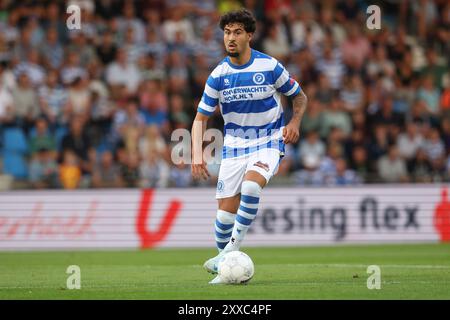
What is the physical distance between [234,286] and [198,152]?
170cm

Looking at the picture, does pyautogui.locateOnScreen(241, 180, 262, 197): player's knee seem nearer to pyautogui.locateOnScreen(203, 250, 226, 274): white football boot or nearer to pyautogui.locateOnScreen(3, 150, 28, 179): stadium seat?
pyautogui.locateOnScreen(203, 250, 226, 274): white football boot

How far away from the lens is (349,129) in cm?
2222

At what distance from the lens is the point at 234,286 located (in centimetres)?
1027

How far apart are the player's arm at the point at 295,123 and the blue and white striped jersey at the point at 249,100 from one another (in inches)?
9.5

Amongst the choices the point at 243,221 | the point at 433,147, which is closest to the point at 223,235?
the point at 243,221

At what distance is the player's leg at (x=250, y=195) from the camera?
1081cm

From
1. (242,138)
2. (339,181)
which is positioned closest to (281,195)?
(339,181)

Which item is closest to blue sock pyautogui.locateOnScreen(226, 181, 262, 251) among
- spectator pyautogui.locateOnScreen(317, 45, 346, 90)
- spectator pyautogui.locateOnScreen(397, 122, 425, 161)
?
spectator pyautogui.locateOnScreen(397, 122, 425, 161)

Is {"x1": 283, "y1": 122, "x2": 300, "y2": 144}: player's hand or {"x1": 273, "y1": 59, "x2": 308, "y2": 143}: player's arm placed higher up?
{"x1": 273, "y1": 59, "x2": 308, "y2": 143}: player's arm

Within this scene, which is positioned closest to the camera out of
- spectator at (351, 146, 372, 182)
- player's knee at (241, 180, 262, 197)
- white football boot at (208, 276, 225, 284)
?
white football boot at (208, 276, 225, 284)

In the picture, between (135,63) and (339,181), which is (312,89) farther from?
(135,63)

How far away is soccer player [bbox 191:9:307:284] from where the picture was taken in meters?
11.1

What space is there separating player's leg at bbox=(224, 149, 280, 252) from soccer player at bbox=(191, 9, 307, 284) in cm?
2

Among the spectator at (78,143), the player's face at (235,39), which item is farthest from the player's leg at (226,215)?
the spectator at (78,143)
